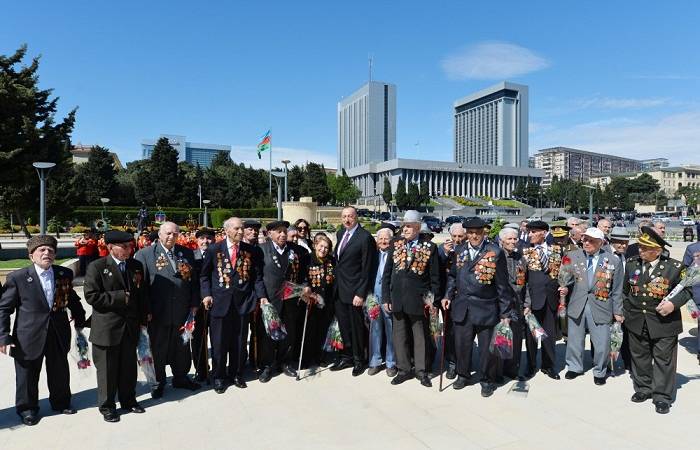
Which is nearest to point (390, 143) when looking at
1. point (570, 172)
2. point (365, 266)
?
point (570, 172)

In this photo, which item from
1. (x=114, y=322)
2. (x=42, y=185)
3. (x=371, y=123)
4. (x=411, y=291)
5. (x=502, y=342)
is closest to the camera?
(x=114, y=322)

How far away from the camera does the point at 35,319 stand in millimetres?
4199

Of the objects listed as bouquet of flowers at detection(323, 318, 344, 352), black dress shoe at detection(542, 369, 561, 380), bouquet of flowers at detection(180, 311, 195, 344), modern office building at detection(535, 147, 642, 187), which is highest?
modern office building at detection(535, 147, 642, 187)

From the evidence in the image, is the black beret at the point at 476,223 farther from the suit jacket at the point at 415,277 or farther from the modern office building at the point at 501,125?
the modern office building at the point at 501,125

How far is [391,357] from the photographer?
5.63 meters

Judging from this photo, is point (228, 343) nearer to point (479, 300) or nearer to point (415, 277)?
point (415, 277)

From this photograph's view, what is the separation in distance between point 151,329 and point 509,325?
374cm

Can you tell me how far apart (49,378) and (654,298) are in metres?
5.82

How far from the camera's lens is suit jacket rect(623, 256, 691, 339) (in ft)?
14.9

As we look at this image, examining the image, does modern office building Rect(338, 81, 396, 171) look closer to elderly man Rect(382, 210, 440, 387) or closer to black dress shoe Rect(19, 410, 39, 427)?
elderly man Rect(382, 210, 440, 387)

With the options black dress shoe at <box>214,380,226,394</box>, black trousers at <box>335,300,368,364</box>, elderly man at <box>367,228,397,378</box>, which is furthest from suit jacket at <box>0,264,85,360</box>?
elderly man at <box>367,228,397,378</box>

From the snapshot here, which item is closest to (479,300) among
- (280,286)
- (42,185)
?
(280,286)

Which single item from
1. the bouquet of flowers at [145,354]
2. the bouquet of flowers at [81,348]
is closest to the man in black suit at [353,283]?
the bouquet of flowers at [145,354]

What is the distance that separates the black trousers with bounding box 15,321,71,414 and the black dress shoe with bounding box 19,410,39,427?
0.14ft
